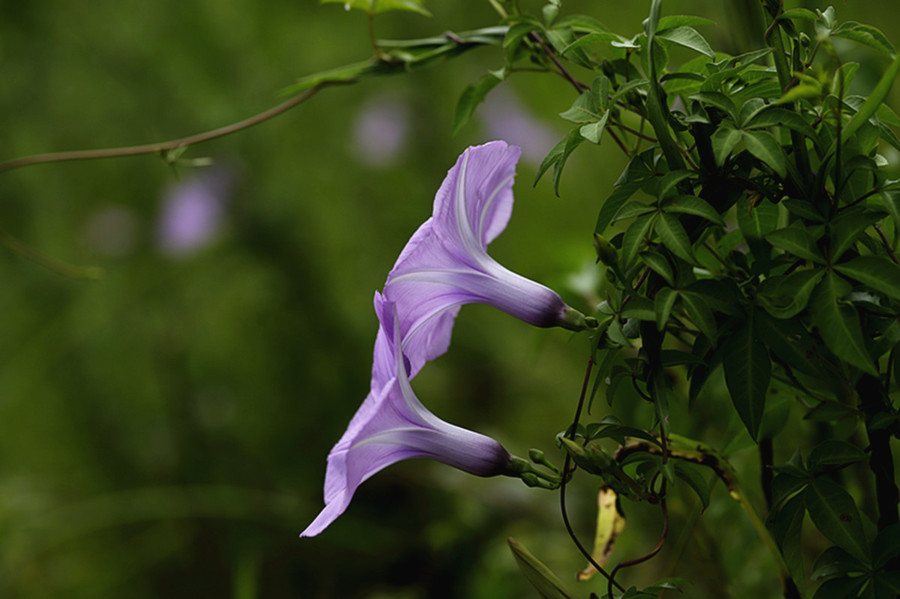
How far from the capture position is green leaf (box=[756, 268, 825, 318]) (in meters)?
0.31

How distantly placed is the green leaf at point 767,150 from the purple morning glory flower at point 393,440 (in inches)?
7.2

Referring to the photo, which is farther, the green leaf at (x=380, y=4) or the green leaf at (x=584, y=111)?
the green leaf at (x=380, y=4)

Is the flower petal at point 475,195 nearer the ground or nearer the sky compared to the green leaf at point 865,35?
nearer the ground

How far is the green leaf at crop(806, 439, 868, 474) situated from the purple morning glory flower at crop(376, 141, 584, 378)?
0.42 ft

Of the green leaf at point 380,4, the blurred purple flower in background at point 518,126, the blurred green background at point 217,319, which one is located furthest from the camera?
the blurred purple flower in background at point 518,126

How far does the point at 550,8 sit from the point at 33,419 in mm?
1700

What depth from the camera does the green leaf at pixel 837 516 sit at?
34cm

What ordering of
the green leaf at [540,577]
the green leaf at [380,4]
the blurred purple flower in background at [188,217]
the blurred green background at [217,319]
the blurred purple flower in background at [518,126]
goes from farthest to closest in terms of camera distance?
the blurred purple flower in background at [518,126] → the blurred purple flower in background at [188,217] → the blurred green background at [217,319] → the green leaf at [380,4] → the green leaf at [540,577]

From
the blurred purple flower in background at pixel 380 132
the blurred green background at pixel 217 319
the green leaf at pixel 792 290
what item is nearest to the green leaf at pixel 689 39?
the green leaf at pixel 792 290

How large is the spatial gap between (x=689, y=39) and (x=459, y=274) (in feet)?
0.57

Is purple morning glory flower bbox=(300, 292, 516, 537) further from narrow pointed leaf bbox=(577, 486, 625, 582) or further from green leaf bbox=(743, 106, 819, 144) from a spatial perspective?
green leaf bbox=(743, 106, 819, 144)

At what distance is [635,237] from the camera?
339 mm

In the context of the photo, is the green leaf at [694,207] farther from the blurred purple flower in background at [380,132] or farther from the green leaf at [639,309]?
the blurred purple flower in background at [380,132]

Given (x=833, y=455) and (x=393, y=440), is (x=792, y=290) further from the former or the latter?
(x=393, y=440)
